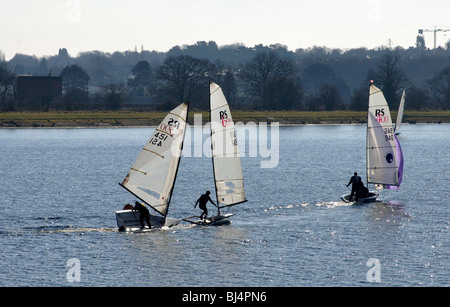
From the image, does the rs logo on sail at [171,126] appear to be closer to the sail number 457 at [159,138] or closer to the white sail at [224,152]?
the sail number 457 at [159,138]

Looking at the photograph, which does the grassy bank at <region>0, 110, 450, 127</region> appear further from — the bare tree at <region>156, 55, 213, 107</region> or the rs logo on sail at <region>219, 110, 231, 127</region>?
the rs logo on sail at <region>219, 110, 231, 127</region>

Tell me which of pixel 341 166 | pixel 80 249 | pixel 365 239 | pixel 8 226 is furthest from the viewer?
pixel 341 166

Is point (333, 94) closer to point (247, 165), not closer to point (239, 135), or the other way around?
point (239, 135)

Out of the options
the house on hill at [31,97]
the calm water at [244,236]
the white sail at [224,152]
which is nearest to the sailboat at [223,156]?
the white sail at [224,152]

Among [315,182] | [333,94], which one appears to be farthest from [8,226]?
[333,94]

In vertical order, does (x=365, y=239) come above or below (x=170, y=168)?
below

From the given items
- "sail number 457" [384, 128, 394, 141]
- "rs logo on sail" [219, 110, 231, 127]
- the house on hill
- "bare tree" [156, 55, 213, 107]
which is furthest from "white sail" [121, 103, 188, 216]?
"bare tree" [156, 55, 213, 107]

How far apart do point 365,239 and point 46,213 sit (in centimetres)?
2348

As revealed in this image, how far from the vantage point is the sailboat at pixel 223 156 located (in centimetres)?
4469

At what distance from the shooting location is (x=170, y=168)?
4584cm

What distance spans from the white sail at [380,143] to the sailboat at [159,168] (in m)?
18.6

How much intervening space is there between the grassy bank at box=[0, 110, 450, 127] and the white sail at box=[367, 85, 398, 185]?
101861 millimetres

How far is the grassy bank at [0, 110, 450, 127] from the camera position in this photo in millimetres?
153375

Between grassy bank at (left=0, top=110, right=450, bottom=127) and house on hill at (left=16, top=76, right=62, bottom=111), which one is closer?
grassy bank at (left=0, top=110, right=450, bottom=127)
